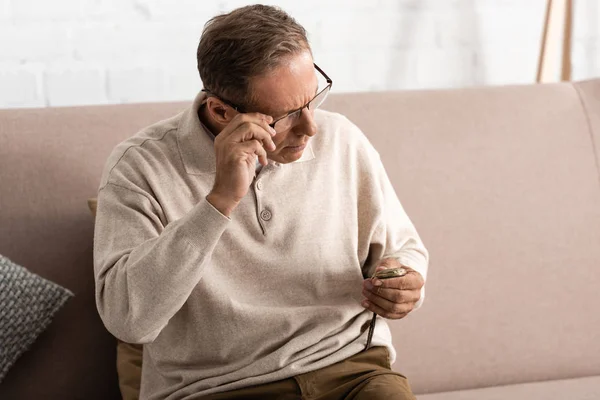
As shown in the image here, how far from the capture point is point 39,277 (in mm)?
1682

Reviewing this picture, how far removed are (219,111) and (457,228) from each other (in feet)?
2.23

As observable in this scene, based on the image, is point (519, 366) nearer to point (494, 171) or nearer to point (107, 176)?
point (494, 171)

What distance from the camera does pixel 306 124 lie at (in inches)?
55.8

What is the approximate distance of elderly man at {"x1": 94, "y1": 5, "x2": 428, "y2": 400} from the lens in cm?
135

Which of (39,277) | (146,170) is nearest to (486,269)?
(146,170)

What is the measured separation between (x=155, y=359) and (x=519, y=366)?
32.0 inches

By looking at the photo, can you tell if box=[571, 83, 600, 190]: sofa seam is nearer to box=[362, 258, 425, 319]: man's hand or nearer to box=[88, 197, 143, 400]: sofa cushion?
box=[362, 258, 425, 319]: man's hand

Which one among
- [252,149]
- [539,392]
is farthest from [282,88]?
[539,392]

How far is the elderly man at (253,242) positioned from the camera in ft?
4.43

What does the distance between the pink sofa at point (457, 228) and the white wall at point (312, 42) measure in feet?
1.23

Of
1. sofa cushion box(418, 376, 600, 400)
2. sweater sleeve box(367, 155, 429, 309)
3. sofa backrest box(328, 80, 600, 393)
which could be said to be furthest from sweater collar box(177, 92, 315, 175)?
sofa cushion box(418, 376, 600, 400)

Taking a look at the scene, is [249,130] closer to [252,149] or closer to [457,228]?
[252,149]

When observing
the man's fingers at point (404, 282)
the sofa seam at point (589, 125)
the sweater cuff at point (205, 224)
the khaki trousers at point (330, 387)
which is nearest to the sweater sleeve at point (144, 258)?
the sweater cuff at point (205, 224)

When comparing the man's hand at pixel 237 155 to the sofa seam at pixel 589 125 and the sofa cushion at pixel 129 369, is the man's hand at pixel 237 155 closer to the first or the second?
the sofa cushion at pixel 129 369
